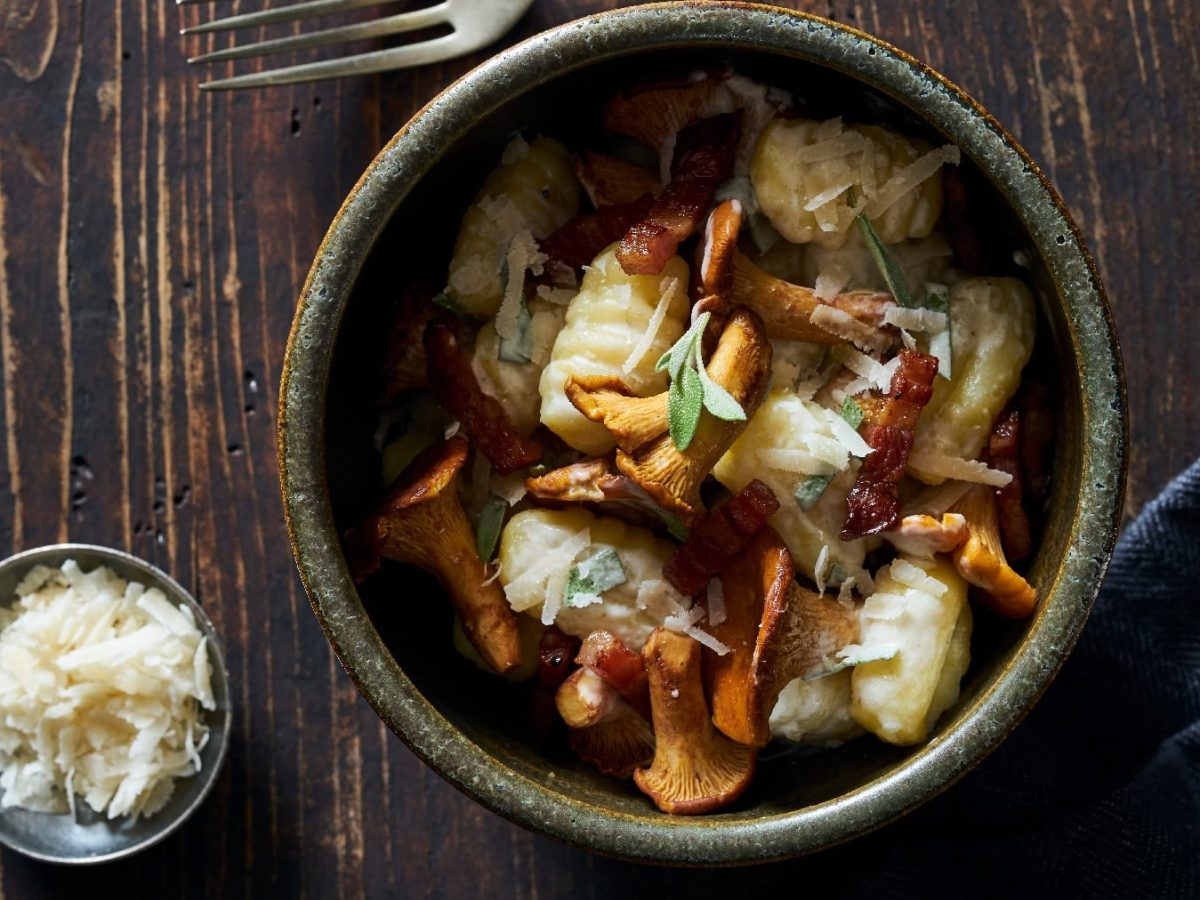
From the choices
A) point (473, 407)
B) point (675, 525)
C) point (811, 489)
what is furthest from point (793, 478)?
point (473, 407)

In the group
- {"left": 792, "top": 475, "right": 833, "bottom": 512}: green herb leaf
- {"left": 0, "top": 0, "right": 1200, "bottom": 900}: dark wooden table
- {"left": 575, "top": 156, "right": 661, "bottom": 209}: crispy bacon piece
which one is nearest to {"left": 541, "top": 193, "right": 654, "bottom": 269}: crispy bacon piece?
{"left": 575, "top": 156, "right": 661, "bottom": 209}: crispy bacon piece

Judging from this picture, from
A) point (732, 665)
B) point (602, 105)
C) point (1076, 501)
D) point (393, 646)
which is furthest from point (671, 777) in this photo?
point (602, 105)

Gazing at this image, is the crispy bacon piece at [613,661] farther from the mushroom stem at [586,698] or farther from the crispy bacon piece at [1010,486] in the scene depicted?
the crispy bacon piece at [1010,486]

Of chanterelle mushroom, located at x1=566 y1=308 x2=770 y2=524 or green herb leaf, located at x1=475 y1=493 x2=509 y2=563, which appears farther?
green herb leaf, located at x1=475 y1=493 x2=509 y2=563

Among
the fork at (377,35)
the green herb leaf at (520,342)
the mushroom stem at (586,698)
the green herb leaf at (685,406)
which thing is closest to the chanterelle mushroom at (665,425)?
the green herb leaf at (685,406)

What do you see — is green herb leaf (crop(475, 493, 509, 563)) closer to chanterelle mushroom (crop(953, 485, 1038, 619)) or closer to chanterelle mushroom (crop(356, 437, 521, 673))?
chanterelle mushroom (crop(356, 437, 521, 673))

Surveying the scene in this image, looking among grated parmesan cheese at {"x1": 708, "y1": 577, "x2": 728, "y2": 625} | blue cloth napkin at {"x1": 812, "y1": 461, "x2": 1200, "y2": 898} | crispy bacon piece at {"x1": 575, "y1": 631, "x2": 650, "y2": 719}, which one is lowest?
blue cloth napkin at {"x1": 812, "y1": 461, "x2": 1200, "y2": 898}

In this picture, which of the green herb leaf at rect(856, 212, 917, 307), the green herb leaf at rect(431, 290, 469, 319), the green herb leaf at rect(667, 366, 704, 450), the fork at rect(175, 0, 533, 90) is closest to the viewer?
the green herb leaf at rect(667, 366, 704, 450)
